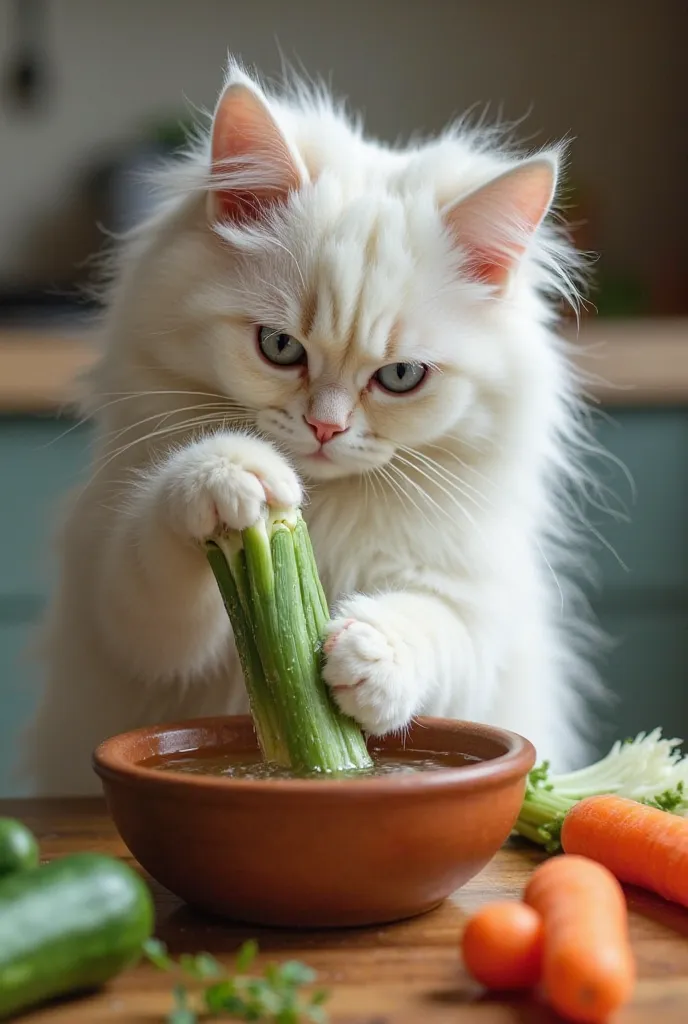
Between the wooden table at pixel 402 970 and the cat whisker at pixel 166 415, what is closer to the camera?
the wooden table at pixel 402 970

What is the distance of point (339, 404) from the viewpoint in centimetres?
136

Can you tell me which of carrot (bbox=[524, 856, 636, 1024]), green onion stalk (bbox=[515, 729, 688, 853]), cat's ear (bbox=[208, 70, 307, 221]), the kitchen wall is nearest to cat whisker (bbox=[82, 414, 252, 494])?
cat's ear (bbox=[208, 70, 307, 221])

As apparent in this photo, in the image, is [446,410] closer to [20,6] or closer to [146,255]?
[146,255]

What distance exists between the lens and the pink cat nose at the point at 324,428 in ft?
4.47

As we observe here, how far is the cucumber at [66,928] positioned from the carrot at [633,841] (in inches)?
19.2

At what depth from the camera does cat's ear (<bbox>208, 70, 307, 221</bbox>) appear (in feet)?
4.63

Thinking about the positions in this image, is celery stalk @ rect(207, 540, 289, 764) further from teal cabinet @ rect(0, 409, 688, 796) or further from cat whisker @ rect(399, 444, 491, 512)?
teal cabinet @ rect(0, 409, 688, 796)

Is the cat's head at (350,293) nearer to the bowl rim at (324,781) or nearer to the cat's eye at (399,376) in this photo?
the cat's eye at (399,376)

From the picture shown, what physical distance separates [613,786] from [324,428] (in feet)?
1.66

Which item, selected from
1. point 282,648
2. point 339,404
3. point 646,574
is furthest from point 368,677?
point 646,574

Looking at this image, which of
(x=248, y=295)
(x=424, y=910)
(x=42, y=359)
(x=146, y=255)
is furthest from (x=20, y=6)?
(x=424, y=910)

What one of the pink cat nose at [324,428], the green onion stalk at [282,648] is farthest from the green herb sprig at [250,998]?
the pink cat nose at [324,428]

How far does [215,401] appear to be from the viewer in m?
1.50

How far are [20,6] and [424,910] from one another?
Answer: 11.0 ft
